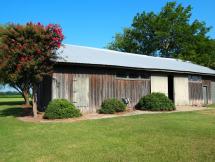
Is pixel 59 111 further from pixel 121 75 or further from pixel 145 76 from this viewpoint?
pixel 145 76

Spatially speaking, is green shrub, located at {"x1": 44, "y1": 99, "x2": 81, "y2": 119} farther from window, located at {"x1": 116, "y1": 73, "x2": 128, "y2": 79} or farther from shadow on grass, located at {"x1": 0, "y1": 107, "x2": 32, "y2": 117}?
window, located at {"x1": 116, "y1": 73, "x2": 128, "y2": 79}

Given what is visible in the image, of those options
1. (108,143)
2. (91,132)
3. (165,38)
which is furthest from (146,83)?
(165,38)

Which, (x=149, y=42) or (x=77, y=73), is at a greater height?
(x=149, y=42)

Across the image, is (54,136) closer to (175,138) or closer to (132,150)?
(132,150)

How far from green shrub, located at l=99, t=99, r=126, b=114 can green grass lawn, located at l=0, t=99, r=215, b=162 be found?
5370mm

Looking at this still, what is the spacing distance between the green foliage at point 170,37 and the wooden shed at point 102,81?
925 inches

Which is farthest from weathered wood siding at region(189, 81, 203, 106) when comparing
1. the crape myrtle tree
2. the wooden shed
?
the crape myrtle tree

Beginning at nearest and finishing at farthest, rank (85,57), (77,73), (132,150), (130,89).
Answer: (132,150)
(77,73)
(85,57)
(130,89)

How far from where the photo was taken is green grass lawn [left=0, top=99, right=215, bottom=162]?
7270 millimetres

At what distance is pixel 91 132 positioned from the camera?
35.5 feet

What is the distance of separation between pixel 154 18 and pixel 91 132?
44.0 m

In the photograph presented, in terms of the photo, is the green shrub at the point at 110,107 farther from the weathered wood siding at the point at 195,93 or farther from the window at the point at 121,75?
the weathered wood siding at the point at 195,93

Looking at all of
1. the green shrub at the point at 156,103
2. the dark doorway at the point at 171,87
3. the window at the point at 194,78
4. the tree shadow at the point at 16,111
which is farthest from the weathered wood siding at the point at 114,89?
the window at the point at 194,78

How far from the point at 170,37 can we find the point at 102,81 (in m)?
33.6
